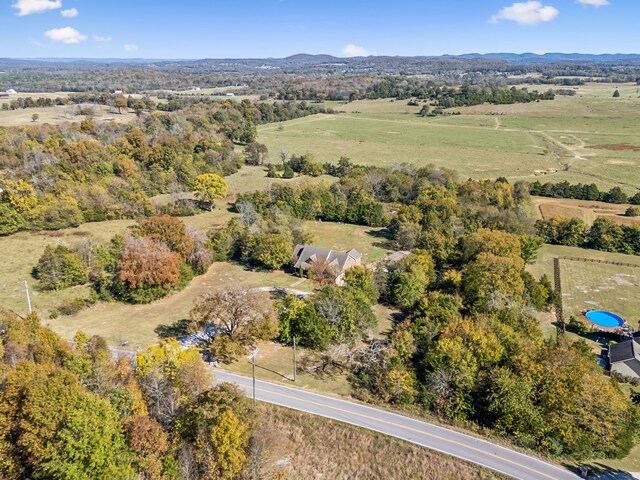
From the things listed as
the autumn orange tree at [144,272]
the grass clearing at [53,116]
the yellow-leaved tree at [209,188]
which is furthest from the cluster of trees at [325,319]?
the grass clearing at [53,116]

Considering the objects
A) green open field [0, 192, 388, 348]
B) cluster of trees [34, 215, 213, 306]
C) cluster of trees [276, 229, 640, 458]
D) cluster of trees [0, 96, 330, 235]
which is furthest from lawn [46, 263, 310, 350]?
cluster of trees [0, 96, 330, 235]

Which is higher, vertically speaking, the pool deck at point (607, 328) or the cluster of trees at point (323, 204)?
the cluster of trees at point (323, 204)

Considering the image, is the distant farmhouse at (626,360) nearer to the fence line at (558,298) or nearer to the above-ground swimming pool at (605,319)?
the fence line at (558,298)

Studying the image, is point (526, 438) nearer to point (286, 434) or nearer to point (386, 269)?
point (286, 434)

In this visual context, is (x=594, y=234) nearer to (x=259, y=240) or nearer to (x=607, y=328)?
Result: (x=607, y=328)

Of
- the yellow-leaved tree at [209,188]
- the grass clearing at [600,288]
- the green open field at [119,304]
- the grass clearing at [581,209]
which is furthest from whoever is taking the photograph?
the yellow-leaved tree at [209,188]

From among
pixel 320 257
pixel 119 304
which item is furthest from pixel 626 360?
pixel 119 304

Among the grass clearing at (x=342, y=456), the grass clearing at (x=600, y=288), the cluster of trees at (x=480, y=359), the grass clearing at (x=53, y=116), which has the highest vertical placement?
the grass clearing at (x=53, y=116)
